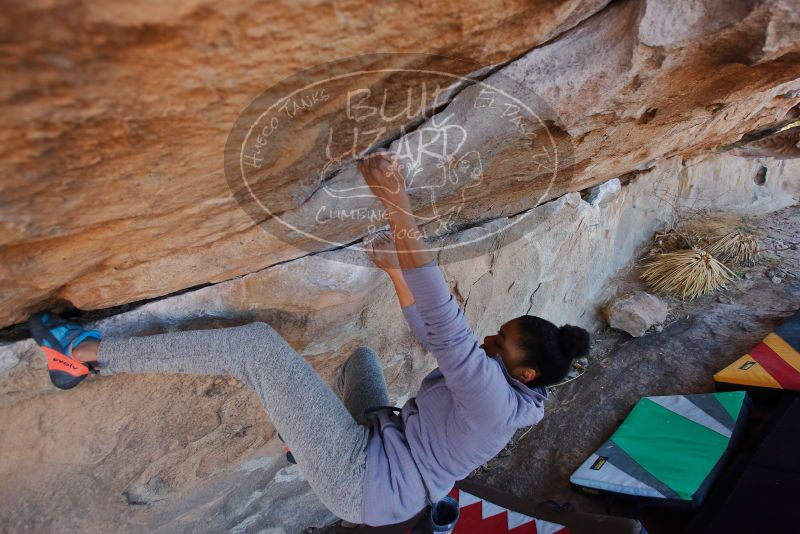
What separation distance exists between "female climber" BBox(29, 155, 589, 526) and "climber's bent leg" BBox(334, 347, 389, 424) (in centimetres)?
26

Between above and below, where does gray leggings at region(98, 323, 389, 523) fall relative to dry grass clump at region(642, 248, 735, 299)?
above

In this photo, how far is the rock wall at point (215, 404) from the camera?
4.97 feet

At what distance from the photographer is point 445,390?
4.25ft

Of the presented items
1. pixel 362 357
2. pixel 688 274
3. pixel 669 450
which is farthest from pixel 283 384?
pixel 688 274

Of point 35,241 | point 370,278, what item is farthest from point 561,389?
point 35,241

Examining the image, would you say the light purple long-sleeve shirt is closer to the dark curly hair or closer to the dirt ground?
the dark curly hair

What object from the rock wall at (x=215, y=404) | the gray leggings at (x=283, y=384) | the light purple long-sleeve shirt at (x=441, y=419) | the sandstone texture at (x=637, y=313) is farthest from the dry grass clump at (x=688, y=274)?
the gray leggings at (x=283, y=384)

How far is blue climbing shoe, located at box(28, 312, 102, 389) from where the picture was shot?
127 cm

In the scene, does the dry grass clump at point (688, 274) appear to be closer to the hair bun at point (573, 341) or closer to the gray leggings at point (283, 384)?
the hair bun at point (573, 341)

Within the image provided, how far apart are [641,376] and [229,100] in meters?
3.30

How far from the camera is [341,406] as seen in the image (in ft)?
4.53

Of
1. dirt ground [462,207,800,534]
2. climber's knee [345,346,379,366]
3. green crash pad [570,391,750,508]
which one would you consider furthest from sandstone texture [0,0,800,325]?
dirt ground [462,207,800,534]

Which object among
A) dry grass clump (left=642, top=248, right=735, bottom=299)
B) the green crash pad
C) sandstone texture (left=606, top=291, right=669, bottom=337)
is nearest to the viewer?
the green crash pad

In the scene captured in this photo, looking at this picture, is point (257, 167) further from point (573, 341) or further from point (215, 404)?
point (215, 404)
